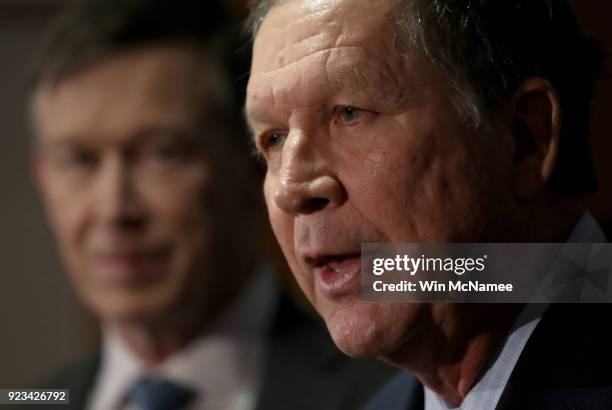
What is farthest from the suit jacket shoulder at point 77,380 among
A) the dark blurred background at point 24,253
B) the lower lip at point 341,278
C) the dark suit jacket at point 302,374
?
the lower lip at point 341,278

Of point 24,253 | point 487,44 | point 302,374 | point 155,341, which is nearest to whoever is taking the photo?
point 487,44

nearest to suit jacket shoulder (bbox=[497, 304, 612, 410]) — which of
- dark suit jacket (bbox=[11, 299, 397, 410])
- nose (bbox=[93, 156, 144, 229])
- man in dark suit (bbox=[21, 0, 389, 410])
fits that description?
dark suit jacket (bbox=[11, 299, 397, 410])

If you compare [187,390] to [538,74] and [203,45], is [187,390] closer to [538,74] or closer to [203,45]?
[203,45]

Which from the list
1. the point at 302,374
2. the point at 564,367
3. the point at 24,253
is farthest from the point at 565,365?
the point at 24,253

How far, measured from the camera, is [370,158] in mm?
788

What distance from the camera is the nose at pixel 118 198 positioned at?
1598mm

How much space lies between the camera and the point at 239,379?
1.58m

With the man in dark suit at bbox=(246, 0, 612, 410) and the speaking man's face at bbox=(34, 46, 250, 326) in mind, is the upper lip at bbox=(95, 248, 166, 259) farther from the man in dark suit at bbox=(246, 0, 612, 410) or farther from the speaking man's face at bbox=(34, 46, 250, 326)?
the man in dark suit at bbox=(246, 0, 612, 410)

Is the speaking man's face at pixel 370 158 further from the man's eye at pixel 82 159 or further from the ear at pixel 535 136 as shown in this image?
the man's eye at pixel 82 159

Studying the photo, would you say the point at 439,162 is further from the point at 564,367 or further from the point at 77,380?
the point at 77,380

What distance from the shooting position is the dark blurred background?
188cm

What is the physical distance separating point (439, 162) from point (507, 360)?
16 centimetres

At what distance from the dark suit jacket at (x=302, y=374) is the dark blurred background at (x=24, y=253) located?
0.15 meters

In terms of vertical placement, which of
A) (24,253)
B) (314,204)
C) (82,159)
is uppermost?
(314,204)
